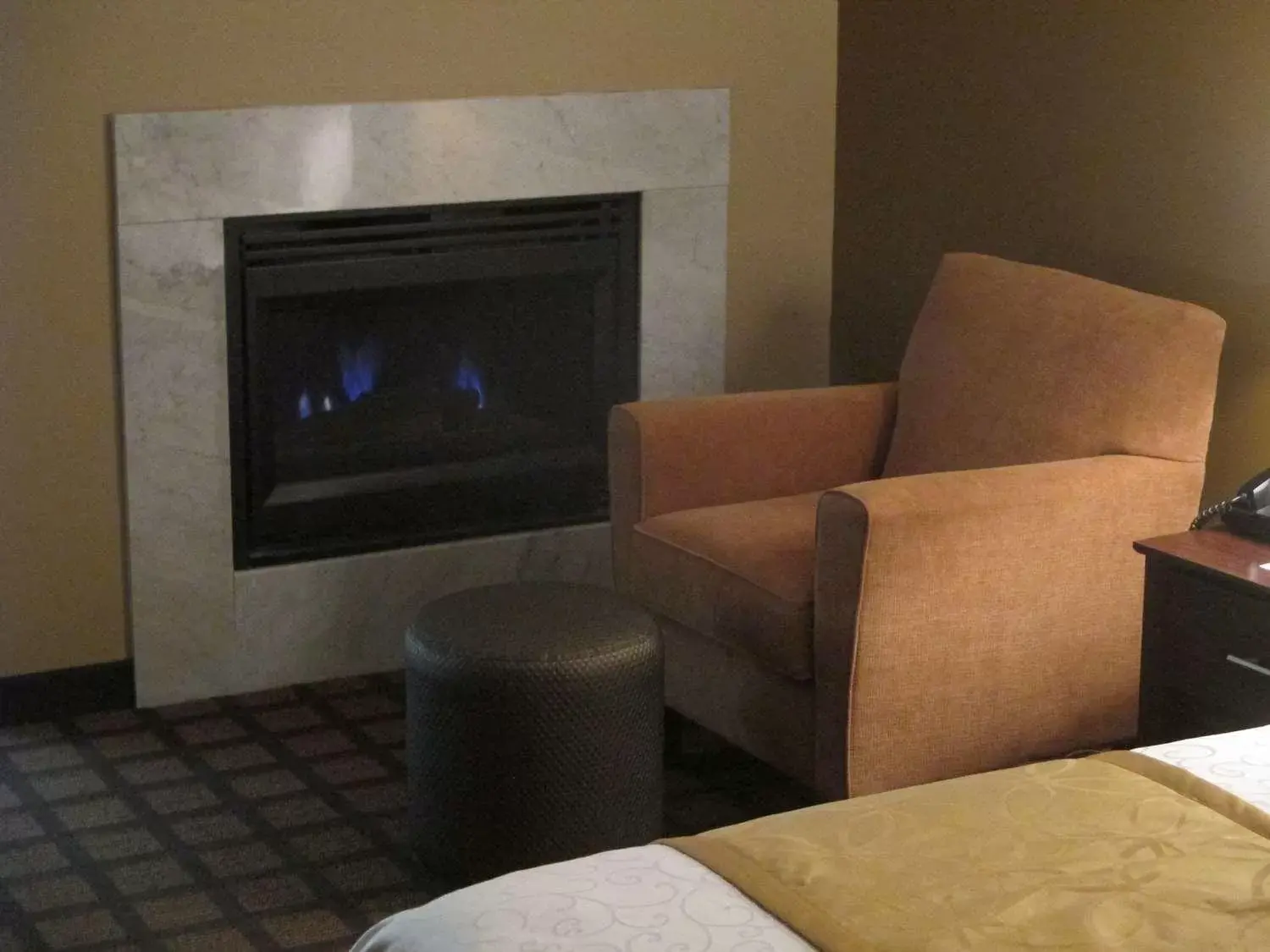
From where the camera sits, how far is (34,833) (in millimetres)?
3289

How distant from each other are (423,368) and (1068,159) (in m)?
1.49

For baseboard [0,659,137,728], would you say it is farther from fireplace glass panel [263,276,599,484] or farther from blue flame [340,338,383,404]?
blue flame [340,338,383,404]

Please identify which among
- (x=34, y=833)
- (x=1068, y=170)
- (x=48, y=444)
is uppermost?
(x=1068, y=170)

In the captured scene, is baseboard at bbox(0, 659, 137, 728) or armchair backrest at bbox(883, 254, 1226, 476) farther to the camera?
baseboard at bbox(0, 659, 137, 728)

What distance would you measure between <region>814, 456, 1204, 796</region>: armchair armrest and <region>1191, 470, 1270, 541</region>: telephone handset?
0.19 m

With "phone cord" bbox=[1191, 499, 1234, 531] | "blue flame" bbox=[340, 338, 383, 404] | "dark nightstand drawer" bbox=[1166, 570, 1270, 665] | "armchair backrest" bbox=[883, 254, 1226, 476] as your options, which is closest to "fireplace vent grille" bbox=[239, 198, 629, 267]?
"blue flame" bbox=[340, 338, 383, 404]

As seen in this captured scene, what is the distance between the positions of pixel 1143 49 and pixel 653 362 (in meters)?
1.35

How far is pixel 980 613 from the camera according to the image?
10.1ft

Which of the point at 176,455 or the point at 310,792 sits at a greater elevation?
the point at 176,455

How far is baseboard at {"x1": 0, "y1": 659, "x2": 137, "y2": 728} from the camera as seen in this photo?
3.83 meters

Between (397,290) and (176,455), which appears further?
(397,290)

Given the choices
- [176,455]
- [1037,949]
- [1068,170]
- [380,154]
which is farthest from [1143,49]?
[1037,949]

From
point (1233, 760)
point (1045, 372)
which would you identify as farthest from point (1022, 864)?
point (1045, 372)

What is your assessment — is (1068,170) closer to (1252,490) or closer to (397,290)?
(1252,490)
